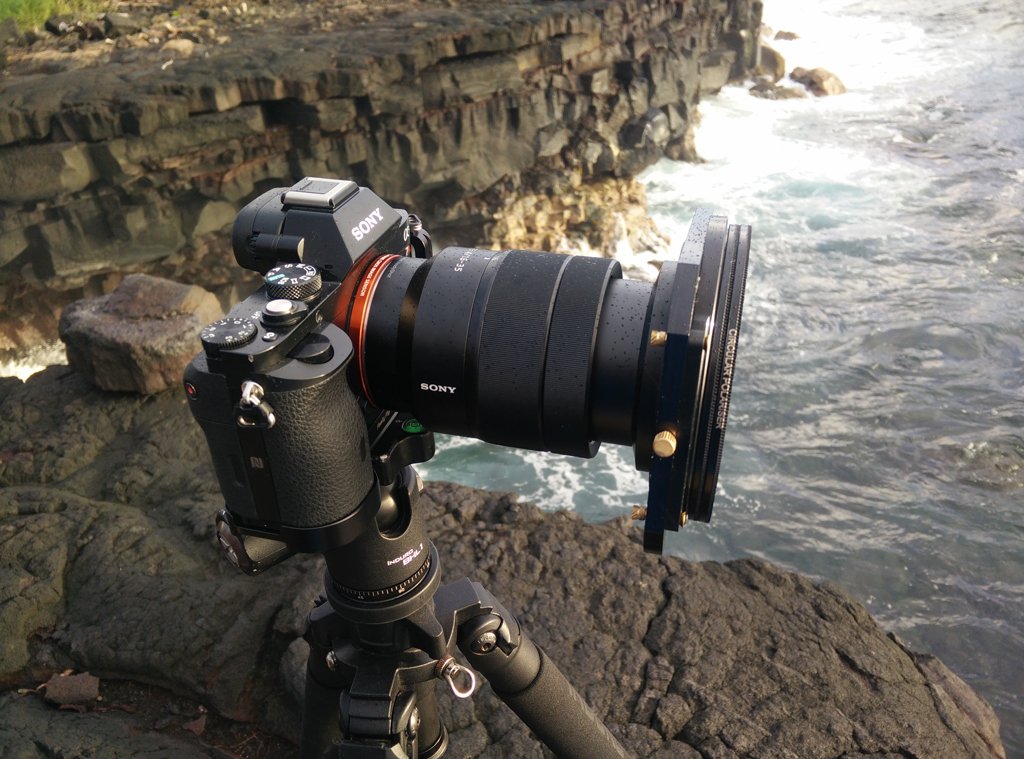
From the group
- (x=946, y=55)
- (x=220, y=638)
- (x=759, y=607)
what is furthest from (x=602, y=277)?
(x=946, y=55)

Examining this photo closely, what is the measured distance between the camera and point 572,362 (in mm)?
1575

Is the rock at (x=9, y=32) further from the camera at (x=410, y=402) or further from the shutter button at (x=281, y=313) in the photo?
the shutter button at (x=281, y=313)

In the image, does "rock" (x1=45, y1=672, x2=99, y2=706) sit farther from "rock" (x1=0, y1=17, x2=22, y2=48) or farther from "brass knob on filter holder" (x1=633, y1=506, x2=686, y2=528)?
"rock" (x1=0, y1=17, x2=22, y2=48)

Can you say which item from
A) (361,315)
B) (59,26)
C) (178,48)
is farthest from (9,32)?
(361,315)

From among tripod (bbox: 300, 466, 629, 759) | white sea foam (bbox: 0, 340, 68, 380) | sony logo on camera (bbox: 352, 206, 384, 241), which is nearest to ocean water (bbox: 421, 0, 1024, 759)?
tripod (bbox: 300, 466, 629, 759)

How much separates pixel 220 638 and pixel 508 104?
6.80m

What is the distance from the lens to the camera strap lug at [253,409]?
1340 mm

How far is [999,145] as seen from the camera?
11.3m

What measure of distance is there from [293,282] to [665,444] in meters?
0.77

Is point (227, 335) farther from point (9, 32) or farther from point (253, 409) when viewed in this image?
point (9, 32)

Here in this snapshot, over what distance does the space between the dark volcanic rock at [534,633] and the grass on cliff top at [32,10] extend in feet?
20.7

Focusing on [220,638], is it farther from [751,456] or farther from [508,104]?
[508,104]

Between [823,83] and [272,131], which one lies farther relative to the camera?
[823,83]

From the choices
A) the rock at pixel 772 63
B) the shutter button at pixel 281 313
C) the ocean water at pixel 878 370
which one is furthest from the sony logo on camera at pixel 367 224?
the rock at pixel 772 63
